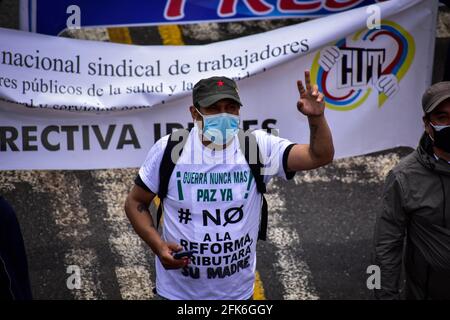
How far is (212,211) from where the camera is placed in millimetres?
4297

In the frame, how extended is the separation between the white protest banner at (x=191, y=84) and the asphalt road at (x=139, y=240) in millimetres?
1038

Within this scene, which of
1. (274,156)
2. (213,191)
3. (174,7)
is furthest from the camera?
(174,7)

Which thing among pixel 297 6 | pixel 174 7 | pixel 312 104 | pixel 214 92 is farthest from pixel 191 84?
pixel 312 104

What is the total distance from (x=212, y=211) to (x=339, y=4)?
88.3 inches

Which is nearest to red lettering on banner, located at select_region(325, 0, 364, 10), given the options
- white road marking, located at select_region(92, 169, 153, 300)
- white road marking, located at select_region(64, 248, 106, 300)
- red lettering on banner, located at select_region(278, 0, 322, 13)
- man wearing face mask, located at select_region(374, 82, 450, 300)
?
red lettering on banner, located at select_region(278, 0, 322, 13)

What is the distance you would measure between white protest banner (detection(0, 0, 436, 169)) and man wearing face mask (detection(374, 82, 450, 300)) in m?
1.33

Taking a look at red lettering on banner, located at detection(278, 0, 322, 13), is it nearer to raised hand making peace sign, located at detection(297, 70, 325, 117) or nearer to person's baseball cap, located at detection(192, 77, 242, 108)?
person's baseball cap, located at detection(192, 77, 242, 108)

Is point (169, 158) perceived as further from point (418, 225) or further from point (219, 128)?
point (418, 225)

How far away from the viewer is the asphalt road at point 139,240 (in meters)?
6.18

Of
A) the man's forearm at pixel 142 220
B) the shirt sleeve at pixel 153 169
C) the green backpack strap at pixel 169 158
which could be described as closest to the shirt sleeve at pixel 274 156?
the green backpack strap at pixel 169 158

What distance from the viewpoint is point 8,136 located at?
5.59m

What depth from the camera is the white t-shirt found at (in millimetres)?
4301

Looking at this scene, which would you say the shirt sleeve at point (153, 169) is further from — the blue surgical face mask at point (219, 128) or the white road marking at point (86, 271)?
the white road marking at point (86, 271)

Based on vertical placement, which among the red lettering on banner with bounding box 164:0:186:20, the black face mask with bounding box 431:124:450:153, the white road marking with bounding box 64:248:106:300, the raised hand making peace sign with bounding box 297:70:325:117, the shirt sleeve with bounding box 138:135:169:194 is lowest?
the white road marking with bounding box 64:248:106:300
